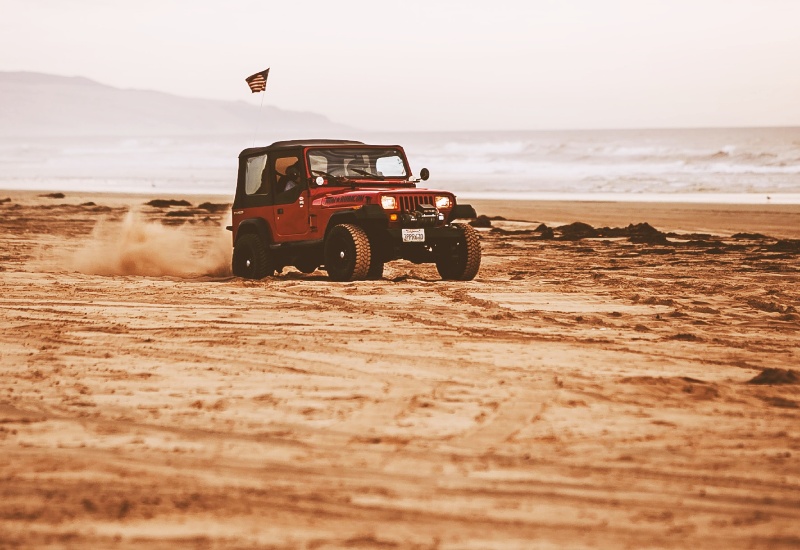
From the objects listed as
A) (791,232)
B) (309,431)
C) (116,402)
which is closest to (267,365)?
(116,402)

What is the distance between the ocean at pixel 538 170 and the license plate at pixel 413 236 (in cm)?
2557

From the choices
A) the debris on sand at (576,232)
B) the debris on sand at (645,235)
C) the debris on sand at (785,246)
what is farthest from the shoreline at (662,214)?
the debris on sand at (785,246)

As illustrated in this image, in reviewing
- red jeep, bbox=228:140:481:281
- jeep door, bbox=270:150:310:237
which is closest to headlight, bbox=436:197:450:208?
red jeep, bbox=228:140:481:281

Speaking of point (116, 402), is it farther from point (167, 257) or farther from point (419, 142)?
point (419, 142)

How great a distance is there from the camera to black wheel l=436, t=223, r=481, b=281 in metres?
13.3

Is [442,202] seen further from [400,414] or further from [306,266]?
[400,414]

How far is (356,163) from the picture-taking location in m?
13.4

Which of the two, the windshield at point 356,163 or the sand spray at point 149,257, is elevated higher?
the windshield at point 356,163

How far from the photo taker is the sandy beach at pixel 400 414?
427 cm

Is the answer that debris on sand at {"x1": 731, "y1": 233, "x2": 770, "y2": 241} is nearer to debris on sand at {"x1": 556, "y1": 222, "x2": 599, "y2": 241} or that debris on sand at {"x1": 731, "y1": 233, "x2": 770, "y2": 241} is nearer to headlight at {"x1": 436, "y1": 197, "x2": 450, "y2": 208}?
debris on sand at {"x1": 556, "y1": 222, "x2": 599, "y2": 241}

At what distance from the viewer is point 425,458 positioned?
5164 millimetres

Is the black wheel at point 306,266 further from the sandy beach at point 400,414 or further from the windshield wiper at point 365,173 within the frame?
the windshield wiper at point 365,173

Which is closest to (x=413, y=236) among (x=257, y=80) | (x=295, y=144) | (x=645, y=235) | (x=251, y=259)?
(x=295, y=144)

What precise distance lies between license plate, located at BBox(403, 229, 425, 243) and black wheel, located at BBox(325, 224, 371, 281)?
16.9 inches
